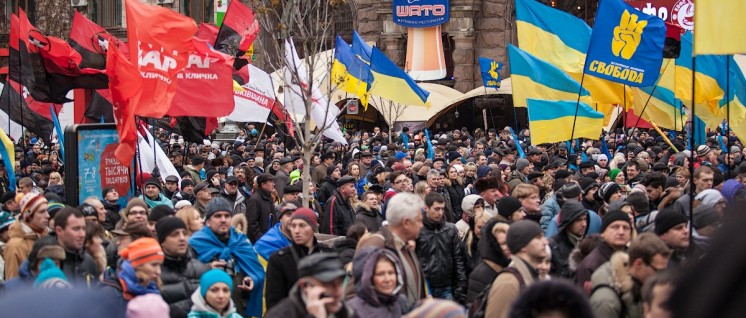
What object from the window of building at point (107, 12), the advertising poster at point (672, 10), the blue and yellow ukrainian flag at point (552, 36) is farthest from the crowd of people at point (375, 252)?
the window of building at point (107, 12)

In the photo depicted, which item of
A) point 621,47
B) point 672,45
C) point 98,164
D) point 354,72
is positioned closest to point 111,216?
point 98,164

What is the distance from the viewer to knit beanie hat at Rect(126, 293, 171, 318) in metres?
5.03

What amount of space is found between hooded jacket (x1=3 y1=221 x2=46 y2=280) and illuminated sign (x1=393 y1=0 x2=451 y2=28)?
3060 centimetres

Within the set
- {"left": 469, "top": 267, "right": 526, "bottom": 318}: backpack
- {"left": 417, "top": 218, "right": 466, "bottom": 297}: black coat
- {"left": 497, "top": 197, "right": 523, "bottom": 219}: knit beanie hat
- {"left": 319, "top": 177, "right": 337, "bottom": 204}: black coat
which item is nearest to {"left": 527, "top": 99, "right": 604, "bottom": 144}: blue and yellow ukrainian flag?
{"left": 319, "top": 177, "right": 337, "bottom": 204}: black coat

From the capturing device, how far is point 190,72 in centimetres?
1309

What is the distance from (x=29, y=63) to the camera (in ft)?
51.6

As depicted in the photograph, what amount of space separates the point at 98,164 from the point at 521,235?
6855mm

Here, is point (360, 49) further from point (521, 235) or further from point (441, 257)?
point (521, 235)

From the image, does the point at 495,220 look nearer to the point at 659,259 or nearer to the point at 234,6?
the point at 659,259

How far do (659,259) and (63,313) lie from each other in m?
4.31

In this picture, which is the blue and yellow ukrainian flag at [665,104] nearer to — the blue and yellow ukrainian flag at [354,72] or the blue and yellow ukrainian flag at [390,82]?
the blue and yellow ukrainian flag at [390,82]

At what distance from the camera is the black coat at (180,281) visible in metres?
6.65

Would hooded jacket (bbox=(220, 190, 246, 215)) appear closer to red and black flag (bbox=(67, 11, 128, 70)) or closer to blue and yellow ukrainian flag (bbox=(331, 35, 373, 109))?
red and black flag (bbox=(67, 11, 128, 70))

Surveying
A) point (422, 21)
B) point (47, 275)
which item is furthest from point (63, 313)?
point (422, 21)
